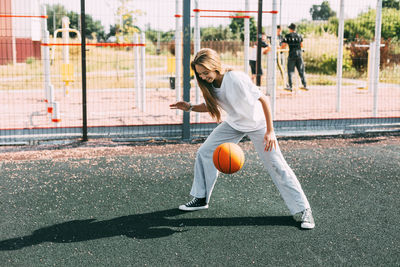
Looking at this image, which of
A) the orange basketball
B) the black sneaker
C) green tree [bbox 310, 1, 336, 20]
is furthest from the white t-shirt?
green tree [bbox 310, 1, 336, 20]

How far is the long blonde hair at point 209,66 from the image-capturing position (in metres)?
4.40

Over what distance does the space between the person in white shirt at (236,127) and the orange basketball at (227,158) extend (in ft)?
0.68

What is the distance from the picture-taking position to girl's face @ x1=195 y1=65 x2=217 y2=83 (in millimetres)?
4426

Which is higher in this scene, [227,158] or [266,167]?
[227,158]

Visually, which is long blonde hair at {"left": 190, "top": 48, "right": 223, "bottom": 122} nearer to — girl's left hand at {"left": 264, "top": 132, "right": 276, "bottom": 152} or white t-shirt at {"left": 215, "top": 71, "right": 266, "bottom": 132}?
white t-shirt at {"left": 215, "top": 71, "right": 266, "bottom": 132}

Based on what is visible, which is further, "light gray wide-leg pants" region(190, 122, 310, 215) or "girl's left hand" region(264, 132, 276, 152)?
"light gray wide-leg pants" region(190, 122, 310, 215)

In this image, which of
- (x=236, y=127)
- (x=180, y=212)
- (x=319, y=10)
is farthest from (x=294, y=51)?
(x=180, y=212)

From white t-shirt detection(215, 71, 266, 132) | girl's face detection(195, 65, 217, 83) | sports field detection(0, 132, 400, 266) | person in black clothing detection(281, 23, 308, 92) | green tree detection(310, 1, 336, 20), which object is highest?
green tree detection(310, 1, 336, 20)

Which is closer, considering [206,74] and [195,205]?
[206,74]

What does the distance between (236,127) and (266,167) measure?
506 millimetres

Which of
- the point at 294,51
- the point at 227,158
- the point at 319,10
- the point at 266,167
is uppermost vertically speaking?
the point at 319,10

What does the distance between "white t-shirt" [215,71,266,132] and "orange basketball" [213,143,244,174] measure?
0.78ft

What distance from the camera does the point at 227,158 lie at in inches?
186

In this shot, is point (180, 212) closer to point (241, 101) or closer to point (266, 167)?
point (266, 167)
